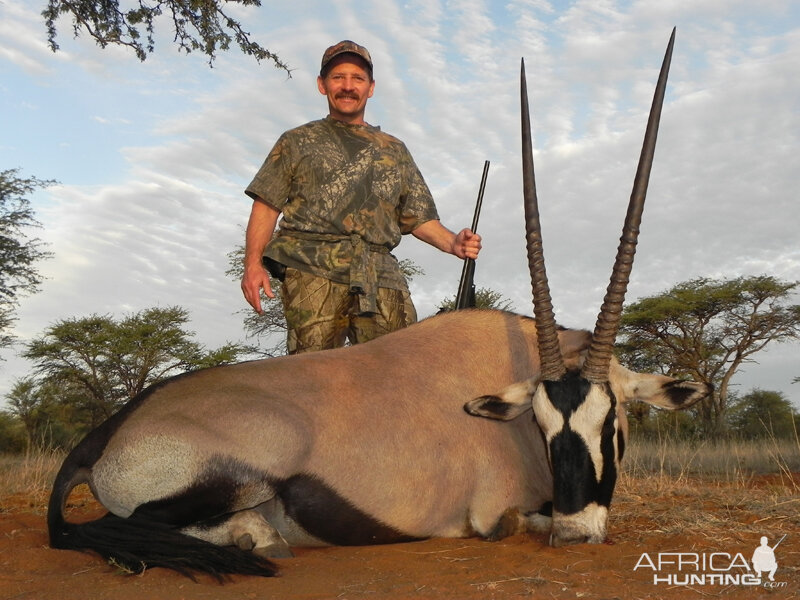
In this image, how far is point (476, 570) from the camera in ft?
10.1

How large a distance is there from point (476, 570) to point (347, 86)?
3.41 meters

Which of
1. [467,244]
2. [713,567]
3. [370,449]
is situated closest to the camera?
[713,567]

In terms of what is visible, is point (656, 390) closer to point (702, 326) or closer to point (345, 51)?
point (345, 51)

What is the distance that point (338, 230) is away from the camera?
5098 millimetres

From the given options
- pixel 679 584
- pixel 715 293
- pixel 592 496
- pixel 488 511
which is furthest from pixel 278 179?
pixel 715 293

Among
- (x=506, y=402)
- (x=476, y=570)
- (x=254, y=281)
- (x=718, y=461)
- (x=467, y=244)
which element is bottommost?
(x=476, y=570)

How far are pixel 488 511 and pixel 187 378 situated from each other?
5.26 feet

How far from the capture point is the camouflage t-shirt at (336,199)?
5.05 metres

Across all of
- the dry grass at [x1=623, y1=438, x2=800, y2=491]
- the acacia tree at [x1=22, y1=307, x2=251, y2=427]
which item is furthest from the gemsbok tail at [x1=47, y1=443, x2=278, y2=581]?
the acacia tree at [x1=22, y1=307, x2=251, y2=427]

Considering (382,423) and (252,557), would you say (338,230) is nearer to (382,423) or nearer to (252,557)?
(382,423)

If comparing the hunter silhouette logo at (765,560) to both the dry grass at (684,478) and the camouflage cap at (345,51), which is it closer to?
the dry grass at (684,478)

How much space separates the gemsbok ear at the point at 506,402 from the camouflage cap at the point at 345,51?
8.71ft

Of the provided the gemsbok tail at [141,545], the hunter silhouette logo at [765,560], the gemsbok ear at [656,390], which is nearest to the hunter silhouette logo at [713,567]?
the hunter silhouette logo at [765,560]

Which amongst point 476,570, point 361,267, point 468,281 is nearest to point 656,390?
point 476,570
